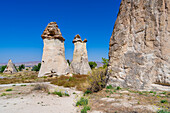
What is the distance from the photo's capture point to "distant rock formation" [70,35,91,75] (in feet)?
88.0

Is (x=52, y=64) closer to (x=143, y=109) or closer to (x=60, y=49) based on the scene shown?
(x=60, y=49)

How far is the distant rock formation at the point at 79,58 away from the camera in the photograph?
1056 inches

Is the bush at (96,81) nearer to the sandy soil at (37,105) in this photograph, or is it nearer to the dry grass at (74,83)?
the dry grass at (74,83)

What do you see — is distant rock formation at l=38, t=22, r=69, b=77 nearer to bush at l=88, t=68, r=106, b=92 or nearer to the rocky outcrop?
bush at l=88, t=68, r=106, b=92

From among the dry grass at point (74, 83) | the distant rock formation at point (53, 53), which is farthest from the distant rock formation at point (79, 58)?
the dry grass at point (74, 83)

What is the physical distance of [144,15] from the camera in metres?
8.27

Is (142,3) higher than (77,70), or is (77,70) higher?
(142,3)

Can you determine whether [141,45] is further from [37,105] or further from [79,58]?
[79,58]

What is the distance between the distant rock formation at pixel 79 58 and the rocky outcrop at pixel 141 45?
58.2ft

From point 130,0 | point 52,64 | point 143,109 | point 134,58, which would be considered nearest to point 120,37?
point 134,58

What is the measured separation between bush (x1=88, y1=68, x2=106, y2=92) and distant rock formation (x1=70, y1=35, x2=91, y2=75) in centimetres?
1718

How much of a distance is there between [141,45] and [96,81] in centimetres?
431

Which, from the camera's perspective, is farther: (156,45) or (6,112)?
(156,45)

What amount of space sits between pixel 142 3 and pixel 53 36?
1782 cm
